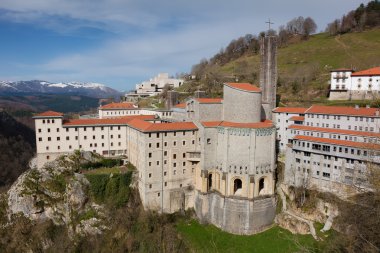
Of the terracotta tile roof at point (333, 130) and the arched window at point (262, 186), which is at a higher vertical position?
the terracotta tile roof at point (333, 130)

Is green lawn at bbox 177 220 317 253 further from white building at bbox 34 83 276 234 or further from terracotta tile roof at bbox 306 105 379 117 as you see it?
terracotta tile roof at bbox 306 105 379 117

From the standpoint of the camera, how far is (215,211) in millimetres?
46469

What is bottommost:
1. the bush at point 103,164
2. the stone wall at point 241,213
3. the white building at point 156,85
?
the stone wall at point 241,213

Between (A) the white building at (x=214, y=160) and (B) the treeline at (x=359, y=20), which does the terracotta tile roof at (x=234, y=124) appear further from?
(B) the treeline at (x=359, y=20)

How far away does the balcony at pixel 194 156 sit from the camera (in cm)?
4742

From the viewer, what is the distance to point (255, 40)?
131 metres

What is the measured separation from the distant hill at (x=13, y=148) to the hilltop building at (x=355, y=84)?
316 feet

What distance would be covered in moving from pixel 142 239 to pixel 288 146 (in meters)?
27.0

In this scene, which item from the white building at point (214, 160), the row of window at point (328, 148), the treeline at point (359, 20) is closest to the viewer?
the row of window at point (328, 148)

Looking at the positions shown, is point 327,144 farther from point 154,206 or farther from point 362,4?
point 362,4

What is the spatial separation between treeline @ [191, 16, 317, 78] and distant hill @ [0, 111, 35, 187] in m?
72.9

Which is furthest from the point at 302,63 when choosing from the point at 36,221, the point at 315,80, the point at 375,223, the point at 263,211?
the point at 36,221

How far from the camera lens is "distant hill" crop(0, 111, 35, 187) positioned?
317 feet

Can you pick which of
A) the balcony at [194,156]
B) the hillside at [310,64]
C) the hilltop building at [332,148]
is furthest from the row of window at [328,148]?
the hillside at [310,64]
